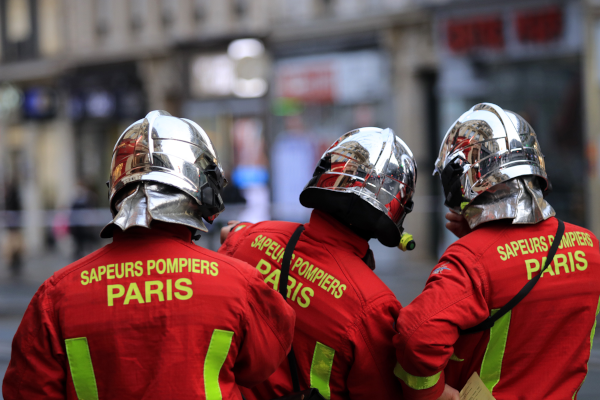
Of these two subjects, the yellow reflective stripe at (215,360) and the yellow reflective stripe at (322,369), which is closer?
the yellow reflective stripe at (215,360)

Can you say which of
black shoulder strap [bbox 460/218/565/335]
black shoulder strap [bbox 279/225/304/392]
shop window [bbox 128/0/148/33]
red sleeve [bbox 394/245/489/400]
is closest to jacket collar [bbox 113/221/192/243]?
black shoulder strap [bbox 279/225/304/392]

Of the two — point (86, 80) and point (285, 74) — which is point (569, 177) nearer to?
point (285, 74)

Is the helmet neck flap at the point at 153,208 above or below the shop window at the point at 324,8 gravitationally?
below

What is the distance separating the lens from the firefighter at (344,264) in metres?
2.09

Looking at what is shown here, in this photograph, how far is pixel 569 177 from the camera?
11.0 metres

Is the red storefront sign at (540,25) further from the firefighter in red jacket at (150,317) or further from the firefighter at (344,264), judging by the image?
the firefighter in red jacket at (150,317)

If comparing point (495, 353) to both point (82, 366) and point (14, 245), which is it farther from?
point (14, 245)

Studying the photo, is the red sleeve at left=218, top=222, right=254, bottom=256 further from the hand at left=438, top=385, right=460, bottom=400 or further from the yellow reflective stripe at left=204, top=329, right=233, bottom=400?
the hand at left=438, top=385, right=460, bottom=400

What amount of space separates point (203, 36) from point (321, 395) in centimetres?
1514

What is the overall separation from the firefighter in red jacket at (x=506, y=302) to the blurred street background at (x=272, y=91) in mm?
2832

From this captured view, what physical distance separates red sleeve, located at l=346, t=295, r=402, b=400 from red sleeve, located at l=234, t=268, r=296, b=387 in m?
0.29

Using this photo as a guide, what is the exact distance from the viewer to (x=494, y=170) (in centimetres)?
231

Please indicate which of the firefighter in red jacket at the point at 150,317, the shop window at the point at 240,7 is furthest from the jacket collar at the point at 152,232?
the shop window at the point at 240,7

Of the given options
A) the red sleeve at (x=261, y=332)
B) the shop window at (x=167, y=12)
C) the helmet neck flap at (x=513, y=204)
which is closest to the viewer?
the red sleeve at (x=261, y=332)
